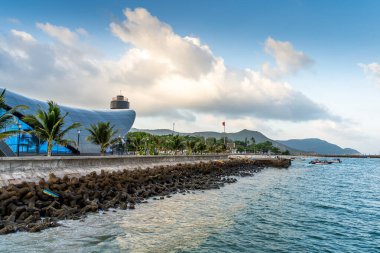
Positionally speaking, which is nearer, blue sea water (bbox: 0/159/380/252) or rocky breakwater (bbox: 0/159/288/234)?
blue sea water (bbox: 0/159/380/252)

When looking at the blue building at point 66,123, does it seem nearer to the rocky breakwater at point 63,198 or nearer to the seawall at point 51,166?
the seawall at point 51,166

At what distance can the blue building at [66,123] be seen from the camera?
171ft

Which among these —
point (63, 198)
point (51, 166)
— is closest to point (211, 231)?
point (63, 198)

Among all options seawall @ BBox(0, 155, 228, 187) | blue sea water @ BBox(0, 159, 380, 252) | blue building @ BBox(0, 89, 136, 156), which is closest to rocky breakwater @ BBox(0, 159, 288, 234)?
blue sea water @ BBox(0, 159, 380, 252)

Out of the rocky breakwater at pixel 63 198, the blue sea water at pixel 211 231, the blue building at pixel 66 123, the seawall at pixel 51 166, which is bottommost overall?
the blue sea water at pixel 211 231

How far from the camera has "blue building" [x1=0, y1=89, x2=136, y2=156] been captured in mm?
52169

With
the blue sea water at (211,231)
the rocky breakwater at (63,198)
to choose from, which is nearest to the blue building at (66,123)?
the rocky breakwater at (63,198)

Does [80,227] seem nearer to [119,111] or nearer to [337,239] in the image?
[337,239]

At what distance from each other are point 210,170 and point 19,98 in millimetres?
38259

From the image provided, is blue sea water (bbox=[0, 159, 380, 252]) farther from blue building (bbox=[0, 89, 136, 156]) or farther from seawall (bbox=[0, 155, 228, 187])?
blue building (bbox=[0, 89, 136, 156])

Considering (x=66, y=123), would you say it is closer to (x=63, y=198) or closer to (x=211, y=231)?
(x=63, y=198)

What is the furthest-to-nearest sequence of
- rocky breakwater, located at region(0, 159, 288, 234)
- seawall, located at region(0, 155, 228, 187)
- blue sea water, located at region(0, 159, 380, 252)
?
seawall, located at region(0, 155, 228, 187) → rocky breakwater, located at region(0, 159, 288, 234) → blue sea water, located at region(0, 159, 380, 252)

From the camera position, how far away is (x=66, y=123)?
76062 millimetres

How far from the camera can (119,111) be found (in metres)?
111
